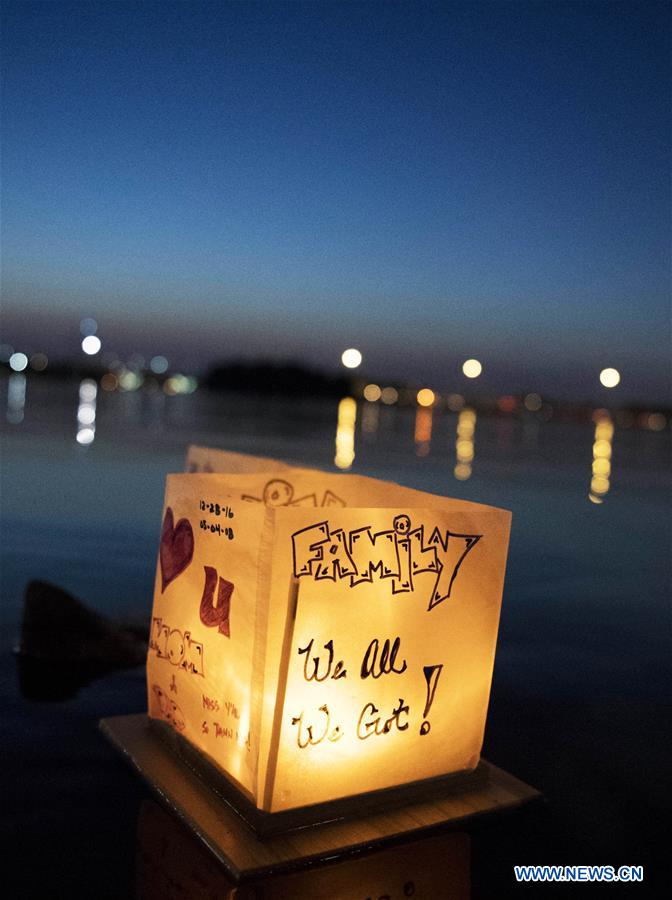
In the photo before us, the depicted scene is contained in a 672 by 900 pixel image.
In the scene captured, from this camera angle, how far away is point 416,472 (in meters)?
27.6

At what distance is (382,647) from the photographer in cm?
459

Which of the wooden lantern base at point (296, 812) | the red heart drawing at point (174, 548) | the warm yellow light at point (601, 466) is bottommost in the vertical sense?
the wooden lantern base at point (296, 812)

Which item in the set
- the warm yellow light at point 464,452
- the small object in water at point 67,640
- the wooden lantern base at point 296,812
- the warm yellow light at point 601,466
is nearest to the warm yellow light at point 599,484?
the warm yellow light at point 601,466

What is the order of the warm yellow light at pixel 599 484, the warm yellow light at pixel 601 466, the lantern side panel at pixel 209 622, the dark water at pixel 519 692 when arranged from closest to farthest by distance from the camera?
the lantern side panel at pixel 209 622 → the dark water at pixel 519 692 → the warm yellow light at pixel 599 484 → the warm yellow light at pixel 601 466

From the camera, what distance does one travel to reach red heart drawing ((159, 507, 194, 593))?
5.07 metres

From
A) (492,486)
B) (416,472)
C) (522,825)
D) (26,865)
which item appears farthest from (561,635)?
(416,472)

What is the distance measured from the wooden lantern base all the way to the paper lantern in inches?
3.1

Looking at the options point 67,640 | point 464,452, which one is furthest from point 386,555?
point 464,452

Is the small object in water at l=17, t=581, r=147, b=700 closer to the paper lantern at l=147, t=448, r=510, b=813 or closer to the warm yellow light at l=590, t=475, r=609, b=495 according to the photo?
the paper lantern at l=147, t=448, r=510, b=813

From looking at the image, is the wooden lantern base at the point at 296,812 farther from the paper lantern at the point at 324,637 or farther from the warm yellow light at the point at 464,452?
the warm yellow light at the point at 464,452

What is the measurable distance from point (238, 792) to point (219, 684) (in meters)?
0.57

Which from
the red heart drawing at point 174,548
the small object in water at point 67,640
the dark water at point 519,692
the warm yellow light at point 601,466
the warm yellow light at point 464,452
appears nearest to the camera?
the dark water at point 519,692

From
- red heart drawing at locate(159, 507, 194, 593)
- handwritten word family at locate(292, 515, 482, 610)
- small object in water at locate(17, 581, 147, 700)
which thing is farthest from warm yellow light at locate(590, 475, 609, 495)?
red heart drawing at locate(159, 507, 194, 593)

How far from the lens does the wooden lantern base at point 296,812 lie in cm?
437
